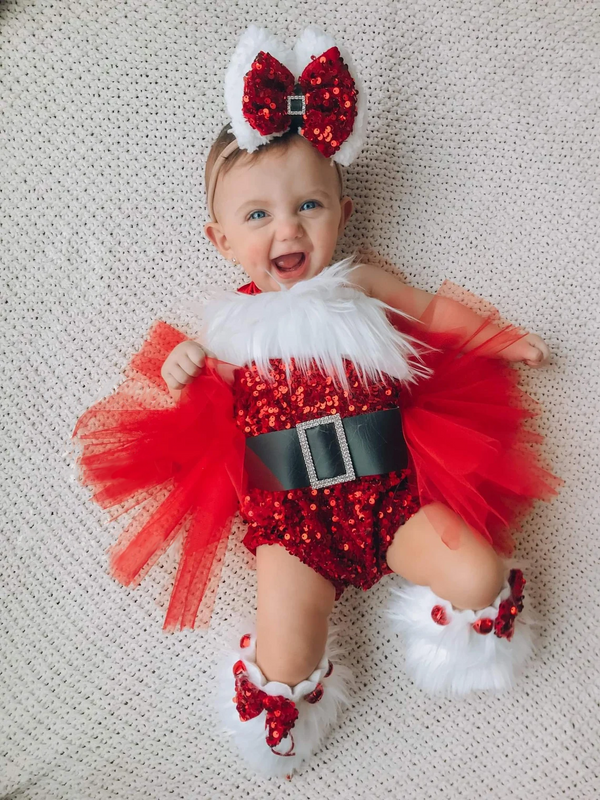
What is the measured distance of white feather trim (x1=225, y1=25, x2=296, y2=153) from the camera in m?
1.05

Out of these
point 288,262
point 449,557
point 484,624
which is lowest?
point 484,624

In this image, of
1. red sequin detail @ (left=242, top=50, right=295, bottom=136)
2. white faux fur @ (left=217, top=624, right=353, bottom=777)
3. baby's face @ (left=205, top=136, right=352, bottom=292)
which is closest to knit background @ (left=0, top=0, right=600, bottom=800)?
white faux fur @ (left=217, top=624, right=353, bottom=777)

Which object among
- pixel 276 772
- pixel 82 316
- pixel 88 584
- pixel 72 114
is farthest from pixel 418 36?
pixel 276 772

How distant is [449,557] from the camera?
3.49 feet

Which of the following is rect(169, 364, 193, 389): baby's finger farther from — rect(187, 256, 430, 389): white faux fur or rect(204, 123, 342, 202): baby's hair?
rect(204, 123, 342, 202): baby's hair

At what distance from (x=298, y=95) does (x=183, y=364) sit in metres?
0.47

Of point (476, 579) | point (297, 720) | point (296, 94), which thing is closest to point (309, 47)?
point (296, 94)

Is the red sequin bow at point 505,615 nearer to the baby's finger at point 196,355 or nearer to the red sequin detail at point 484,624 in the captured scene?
the red sequin detail at point 484,624

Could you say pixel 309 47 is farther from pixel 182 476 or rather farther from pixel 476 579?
pixel 476 579

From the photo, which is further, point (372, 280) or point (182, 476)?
point (372, 280)

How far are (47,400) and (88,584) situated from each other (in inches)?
14.3

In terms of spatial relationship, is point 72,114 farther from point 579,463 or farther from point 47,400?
point 579,463

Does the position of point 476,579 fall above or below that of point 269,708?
above

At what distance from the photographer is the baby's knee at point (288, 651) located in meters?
1.08
